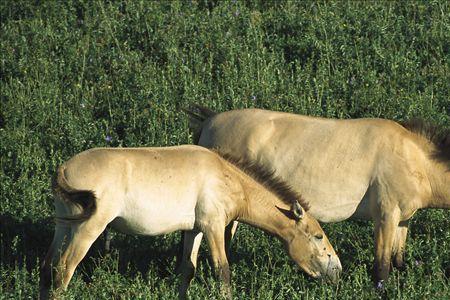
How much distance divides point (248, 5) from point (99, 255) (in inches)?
253

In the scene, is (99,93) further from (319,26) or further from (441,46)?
(441,46)

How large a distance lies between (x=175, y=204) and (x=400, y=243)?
2491mm

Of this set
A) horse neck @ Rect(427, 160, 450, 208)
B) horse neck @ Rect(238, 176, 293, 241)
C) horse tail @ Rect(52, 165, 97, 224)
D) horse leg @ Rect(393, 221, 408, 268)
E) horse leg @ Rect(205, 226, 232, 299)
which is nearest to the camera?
horse tail @ Rect(52, 165, 97, 224)

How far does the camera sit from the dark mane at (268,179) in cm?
917

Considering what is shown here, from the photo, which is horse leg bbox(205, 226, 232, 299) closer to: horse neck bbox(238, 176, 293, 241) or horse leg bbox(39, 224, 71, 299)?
horse neck bbox(238, 176, 293, 241)

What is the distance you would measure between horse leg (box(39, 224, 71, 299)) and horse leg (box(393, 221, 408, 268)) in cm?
326

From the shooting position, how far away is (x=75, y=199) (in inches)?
331

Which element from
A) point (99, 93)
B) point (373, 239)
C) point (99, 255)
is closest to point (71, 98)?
point (99, 93)

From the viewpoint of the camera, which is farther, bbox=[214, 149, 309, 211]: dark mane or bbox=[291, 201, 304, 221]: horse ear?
bbox=[214, 149, 309, 211]: dark mane

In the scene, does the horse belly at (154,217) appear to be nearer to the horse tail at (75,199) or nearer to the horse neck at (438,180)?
the horse tail at (75,199)

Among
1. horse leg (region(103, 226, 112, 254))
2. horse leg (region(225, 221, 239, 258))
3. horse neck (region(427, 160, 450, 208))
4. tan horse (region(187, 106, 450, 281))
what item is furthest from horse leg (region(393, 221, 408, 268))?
horse leg (region(103, 226, 112, 254))

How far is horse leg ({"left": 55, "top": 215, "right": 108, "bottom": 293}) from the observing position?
8477 mm

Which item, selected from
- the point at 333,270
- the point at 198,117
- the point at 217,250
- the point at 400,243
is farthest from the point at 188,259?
the point at 400,243

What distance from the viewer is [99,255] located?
406 inches
